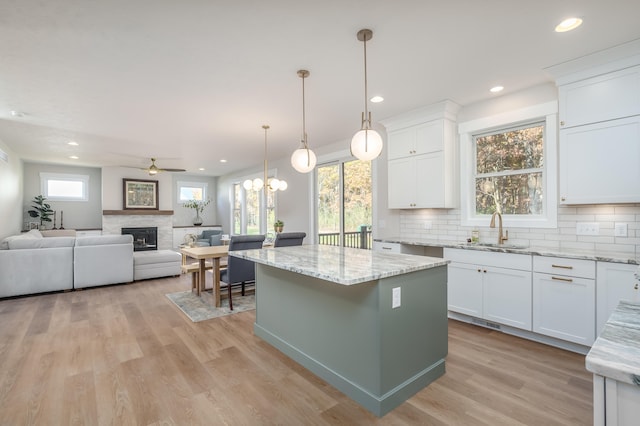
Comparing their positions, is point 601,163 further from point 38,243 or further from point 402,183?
point 38,243

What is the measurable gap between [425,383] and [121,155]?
7.33m

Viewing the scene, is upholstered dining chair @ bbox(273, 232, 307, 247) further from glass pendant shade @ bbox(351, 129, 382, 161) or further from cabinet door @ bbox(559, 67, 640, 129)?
cabinet door @ bbox(559, 67, 640, 129)

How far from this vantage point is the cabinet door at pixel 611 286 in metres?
2.42

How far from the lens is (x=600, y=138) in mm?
2732

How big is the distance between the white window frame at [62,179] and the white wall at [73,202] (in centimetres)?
7

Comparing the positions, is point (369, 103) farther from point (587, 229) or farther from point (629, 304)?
point (629, 304)

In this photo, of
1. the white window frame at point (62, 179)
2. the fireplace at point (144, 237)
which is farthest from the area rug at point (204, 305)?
the white window frame at point (62, 179)

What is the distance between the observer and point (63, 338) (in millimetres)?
3154

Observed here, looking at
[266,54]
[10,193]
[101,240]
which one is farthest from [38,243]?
[266,54]

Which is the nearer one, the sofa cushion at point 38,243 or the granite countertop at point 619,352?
the granite countertop at point 619,352

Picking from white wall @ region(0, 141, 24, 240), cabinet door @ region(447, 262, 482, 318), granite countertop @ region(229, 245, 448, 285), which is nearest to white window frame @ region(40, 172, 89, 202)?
white wall @ region(0, 141, 24, 240)

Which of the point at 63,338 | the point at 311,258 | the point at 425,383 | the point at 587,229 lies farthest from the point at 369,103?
the point at 63,338

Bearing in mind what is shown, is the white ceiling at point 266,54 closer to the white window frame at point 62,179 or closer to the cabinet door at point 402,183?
the cabinet door at point 402,183

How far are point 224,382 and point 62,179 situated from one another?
9017 millimetres
